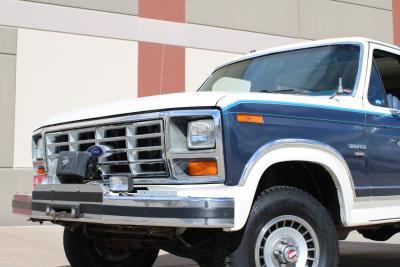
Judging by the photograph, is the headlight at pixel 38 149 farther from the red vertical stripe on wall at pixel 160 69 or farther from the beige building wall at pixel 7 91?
the red vertical stripe on wall at pixel 160 69

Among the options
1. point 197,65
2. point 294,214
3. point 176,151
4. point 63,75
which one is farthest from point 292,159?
point 197,65

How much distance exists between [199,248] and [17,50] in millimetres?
9417

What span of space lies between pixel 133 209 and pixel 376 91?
251 centimetres

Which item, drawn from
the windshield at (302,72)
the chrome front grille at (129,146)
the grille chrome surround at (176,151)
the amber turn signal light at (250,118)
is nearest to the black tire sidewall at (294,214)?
the grille chrome surround at (176,151)

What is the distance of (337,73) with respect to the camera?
524 centimetres

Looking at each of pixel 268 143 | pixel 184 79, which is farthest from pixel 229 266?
pixel 184 79

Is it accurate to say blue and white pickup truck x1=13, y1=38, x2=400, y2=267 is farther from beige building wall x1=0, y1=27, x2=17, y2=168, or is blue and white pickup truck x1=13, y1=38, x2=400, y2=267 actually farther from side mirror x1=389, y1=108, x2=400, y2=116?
beige building wall x1=0, y1=27, x2=17, y2=168

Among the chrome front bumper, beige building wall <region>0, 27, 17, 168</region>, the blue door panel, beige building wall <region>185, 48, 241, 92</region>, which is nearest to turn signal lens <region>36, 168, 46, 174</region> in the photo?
the chrome front bumper

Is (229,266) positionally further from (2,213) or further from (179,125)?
(2,213)

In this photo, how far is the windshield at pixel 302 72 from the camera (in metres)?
5.19

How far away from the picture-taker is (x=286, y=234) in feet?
14.2

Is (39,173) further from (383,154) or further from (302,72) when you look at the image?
(383,154)

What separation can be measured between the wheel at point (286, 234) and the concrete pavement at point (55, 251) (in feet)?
9.69

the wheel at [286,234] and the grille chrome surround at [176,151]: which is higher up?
the grille chrome surround at [176,151]
